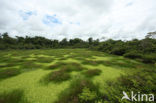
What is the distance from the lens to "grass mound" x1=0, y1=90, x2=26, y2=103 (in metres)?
3.73

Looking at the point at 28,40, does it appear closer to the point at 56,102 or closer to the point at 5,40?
the point at 5,40

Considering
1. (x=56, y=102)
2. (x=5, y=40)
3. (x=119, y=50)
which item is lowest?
(x=56, y=102)

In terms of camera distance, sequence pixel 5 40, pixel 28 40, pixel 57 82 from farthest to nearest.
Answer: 1. pixel 28 40
2. pixel 5 40
3. pixel 57 82

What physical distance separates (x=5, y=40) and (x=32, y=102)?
213ft

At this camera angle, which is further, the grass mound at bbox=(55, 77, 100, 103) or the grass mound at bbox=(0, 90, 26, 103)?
the grass mound at bbox=(0, 90, 26, 103)

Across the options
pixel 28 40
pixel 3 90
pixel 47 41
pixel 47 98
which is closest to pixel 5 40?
pixel 28 40

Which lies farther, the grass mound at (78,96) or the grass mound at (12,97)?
the grass mound at (12,97)

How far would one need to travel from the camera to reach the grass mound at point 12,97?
3.73m

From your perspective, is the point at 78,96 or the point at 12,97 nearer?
the point at 12,97

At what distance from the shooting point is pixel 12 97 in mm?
3961

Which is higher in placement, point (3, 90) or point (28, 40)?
point (28, 40)

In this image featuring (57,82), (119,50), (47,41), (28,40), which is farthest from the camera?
(47,41)

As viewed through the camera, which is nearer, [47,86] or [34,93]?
[34,93]

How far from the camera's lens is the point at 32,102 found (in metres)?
3.70
